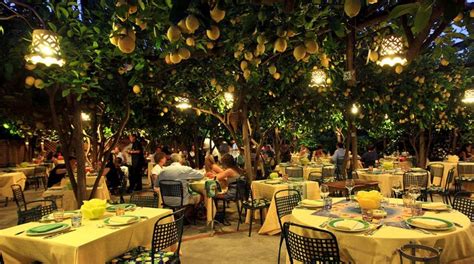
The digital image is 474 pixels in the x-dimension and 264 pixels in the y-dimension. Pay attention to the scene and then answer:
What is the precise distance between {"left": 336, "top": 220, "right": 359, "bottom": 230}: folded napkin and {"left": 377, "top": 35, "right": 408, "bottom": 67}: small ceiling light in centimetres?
145

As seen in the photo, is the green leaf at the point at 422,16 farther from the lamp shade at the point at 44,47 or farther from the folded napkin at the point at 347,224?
the lamp shade at the point at 44,47

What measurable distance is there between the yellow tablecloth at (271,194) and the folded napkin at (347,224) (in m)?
2.42

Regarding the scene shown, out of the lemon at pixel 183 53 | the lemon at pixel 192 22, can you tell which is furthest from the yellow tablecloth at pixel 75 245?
the lemon at pixel 192 22

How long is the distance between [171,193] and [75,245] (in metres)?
2.93

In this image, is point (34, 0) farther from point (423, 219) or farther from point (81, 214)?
point (423, 219)

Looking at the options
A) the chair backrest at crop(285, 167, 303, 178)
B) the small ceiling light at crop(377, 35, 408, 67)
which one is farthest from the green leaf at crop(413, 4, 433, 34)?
the chair backrest at crop(285, 167, 303, 178)

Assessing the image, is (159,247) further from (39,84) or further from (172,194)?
(172,194)

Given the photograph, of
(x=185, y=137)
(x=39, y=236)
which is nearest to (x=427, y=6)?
(x=39, y=236)

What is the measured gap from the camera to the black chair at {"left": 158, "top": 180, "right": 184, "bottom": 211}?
5.23 metres

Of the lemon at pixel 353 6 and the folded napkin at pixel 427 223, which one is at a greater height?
the lemon at pixel 353 6

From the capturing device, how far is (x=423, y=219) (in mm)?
2596

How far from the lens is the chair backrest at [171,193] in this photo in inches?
206

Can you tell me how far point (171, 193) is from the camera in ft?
17.4

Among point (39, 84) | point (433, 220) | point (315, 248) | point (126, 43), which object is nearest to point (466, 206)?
point (433, 220)
